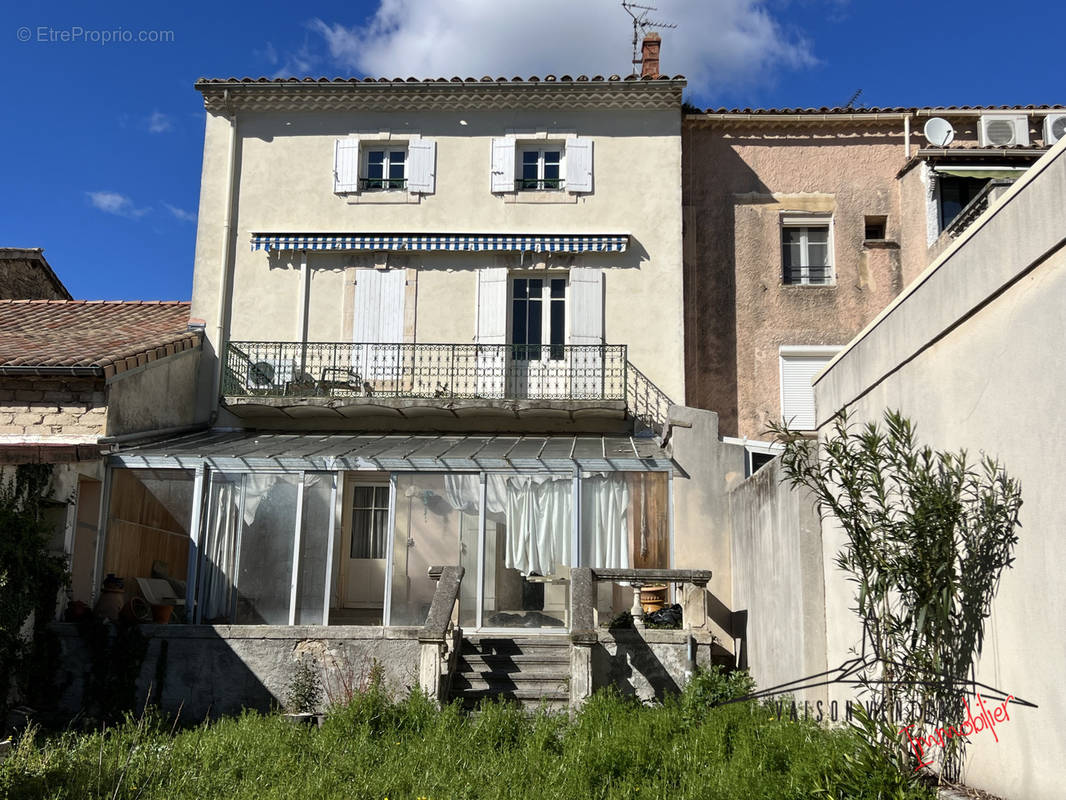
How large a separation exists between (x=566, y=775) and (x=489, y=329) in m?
9.84

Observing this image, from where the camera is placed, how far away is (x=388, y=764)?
22.1ft

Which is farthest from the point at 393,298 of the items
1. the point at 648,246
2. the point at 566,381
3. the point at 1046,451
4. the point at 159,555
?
the point at 1046,451

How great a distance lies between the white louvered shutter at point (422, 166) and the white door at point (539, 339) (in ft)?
6.91

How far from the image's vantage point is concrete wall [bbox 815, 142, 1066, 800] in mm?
4609

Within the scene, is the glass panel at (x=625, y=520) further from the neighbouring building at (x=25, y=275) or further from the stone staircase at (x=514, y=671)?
the neighbouring building at (x=25, y=275)

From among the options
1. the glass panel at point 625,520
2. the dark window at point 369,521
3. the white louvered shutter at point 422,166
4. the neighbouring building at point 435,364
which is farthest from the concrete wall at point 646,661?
the white louvered shutter at point 422,166

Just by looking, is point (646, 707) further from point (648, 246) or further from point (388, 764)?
point (648, 246)

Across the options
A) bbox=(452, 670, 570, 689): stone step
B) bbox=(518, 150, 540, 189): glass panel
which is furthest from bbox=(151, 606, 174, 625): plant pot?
bbox=(518, 150, 540, 189): glass panel

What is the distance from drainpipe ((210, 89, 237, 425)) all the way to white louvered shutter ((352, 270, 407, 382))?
210 centimetres

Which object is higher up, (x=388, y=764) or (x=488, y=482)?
(x=488, y=482)

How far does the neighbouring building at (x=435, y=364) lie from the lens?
12375 millimetres

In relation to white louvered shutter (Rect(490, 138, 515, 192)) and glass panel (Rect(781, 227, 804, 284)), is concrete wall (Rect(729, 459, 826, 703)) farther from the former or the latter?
white louvered shutter (Rect(490, 138, 515, 192))

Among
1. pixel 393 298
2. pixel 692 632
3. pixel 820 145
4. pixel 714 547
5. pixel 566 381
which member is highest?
pixel 820 145

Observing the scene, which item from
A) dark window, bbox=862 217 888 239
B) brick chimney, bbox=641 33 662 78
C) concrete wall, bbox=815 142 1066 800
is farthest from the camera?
brick chimney, bbox=641 33 662 78
